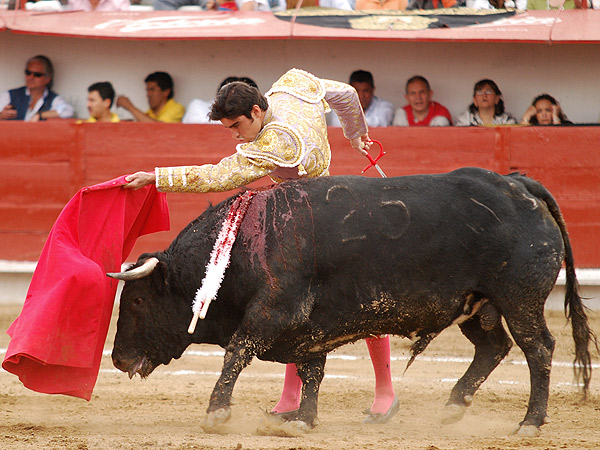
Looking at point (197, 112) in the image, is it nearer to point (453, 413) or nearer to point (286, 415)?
point (286, 415)

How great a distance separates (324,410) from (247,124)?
1.45m

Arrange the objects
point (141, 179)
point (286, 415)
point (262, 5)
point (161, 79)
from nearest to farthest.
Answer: point (141, 179) < point (286, 415) < point (161, 79) < point (262, 5)

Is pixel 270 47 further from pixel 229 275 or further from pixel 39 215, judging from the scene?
pixel 229 275

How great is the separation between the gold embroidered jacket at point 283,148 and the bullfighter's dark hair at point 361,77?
117 inches

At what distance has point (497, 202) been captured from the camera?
138 inches

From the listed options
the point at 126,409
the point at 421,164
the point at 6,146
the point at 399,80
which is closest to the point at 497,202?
the point at 126,409

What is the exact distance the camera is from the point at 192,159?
22.2ft

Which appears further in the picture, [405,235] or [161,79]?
[161,79]

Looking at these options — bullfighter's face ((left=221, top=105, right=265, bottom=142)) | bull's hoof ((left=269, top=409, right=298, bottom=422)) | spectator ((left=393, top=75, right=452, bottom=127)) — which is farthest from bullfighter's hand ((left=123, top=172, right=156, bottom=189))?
spectator ((left=393, top=75, right=452, bottom=127))

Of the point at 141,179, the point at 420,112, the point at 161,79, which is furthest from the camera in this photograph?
the point at 161,79

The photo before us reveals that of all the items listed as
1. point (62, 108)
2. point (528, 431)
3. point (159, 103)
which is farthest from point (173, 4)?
point (528, 431)

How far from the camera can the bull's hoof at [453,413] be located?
3.78 meters

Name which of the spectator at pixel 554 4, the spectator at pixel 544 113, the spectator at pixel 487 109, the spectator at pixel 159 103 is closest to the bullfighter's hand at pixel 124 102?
the spectator at pixel 159 103

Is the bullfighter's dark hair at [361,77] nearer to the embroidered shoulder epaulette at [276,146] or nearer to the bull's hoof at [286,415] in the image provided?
the embroidered shoulder epaulette at [276,146]
